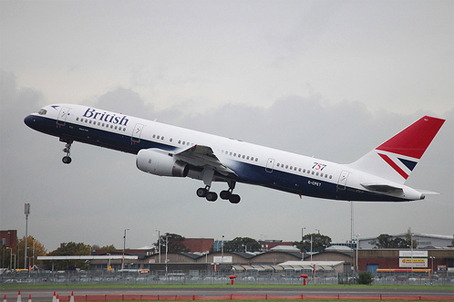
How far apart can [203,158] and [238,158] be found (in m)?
3.09

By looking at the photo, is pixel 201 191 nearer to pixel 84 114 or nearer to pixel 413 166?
pixel 84 114

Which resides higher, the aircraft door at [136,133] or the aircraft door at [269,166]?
the aircraft door at [136,133]

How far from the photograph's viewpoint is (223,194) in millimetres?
56219

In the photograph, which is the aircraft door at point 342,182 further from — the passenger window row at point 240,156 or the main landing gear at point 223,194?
the main landing gear at point 223,194

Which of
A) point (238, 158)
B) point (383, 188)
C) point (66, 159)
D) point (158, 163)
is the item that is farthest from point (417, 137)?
point (66, 159)

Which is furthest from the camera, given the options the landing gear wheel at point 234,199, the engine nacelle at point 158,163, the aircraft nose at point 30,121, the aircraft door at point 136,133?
the aircraft nose at point 30,121

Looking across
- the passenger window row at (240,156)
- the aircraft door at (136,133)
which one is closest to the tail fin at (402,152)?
the passenger window row at (240,156)

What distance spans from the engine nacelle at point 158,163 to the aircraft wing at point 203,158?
2.33ft

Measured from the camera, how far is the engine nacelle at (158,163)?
50.5 m

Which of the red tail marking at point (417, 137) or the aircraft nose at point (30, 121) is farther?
the aircraft nose at point (30, 121)

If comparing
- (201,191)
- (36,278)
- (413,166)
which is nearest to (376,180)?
(413,166)

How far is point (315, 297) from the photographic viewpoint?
165ft

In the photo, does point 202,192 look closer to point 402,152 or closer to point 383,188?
point 383,188

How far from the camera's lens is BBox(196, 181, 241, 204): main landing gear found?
174 ft
